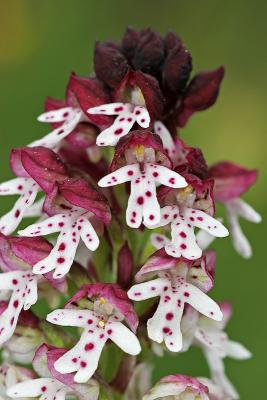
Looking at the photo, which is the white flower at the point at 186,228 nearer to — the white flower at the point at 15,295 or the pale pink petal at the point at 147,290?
the pale pink petal at the point at 147,290

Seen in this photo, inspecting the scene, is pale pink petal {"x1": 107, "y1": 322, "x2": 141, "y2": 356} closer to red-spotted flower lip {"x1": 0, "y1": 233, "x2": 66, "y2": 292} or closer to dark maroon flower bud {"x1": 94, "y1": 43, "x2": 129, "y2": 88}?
red-spotted flower lip {"x1": 0, "y1": 233, "x2": 66, "y2": 292}

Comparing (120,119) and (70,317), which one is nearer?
(70,317)

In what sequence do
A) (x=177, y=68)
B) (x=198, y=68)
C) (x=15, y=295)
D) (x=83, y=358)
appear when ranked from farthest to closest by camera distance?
(x=198, y=68) < (x=177, y=68) < (x=15, y=295) < (x=83, y=358)

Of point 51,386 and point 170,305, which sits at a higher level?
point 170,305

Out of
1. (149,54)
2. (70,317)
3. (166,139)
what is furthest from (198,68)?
(70,317)

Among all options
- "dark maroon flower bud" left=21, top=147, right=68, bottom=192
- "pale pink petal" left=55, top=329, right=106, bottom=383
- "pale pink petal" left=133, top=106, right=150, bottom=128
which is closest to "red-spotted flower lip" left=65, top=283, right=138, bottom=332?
"pale pink petal" left=55, top=329, right=106, bottom=383

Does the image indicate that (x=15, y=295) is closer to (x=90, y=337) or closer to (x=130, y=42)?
(x=90, y=337)

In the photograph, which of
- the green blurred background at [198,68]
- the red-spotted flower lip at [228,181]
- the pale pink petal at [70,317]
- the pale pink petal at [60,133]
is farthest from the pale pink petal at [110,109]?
the green blurred background at [198,68]
